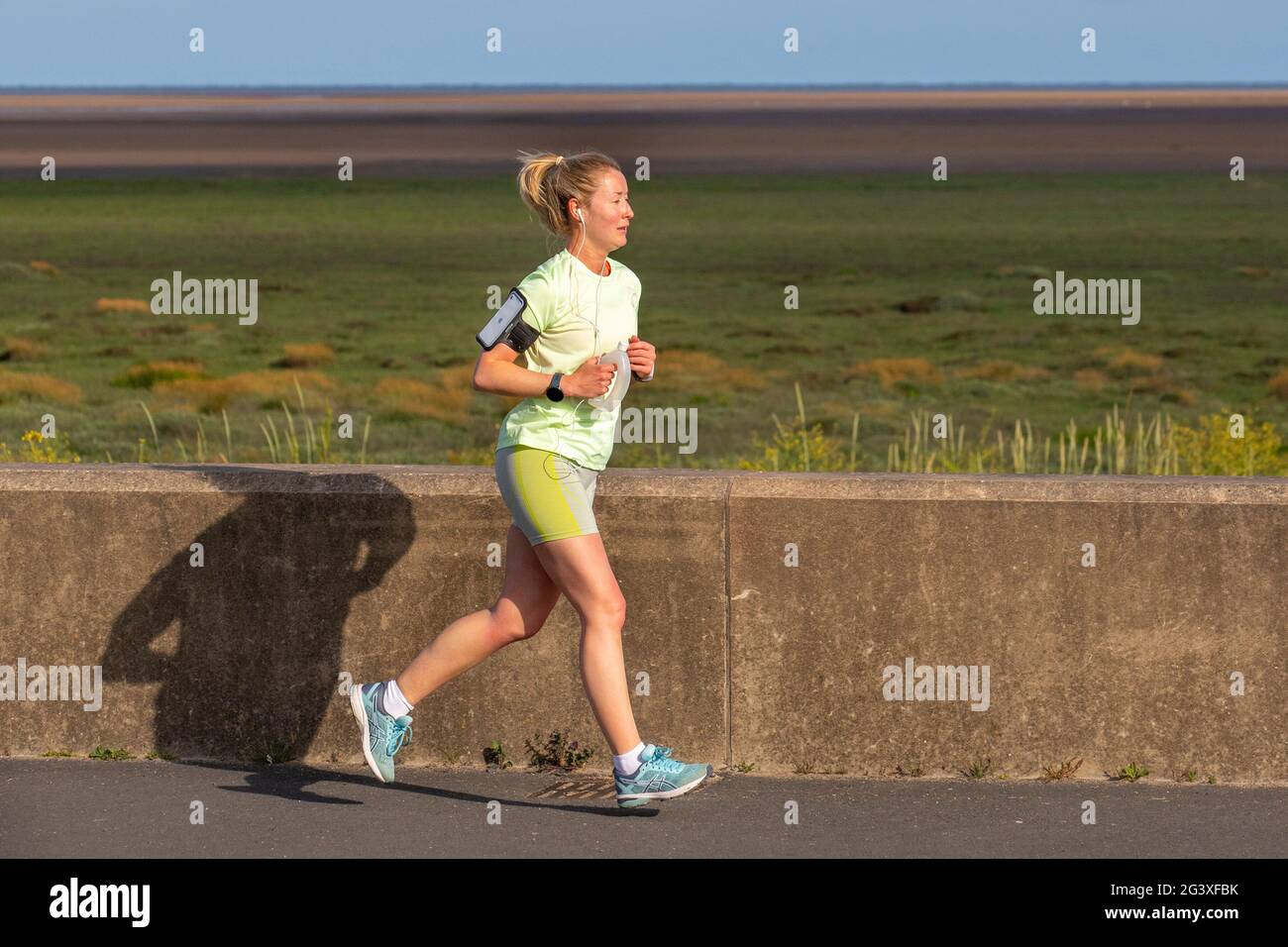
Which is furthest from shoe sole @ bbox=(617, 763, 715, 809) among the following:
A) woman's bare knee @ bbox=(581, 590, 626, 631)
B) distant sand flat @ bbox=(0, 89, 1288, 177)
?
distant sand flat @ bbox=(0, 89, 1288, 177)

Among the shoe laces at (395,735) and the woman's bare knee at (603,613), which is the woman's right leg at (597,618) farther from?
the shoe laces at (395,735)

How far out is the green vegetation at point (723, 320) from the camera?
1702 cm

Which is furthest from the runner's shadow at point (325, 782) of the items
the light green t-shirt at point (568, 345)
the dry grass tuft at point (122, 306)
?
the dry grass tuft at point (122, 306)

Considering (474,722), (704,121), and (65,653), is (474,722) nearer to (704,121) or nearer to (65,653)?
(65,653)

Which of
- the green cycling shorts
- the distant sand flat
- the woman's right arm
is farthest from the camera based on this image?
the distant sand flat

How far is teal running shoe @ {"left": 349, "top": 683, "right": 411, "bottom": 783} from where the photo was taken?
5266 mm

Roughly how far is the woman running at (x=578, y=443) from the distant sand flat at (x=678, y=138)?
53.4 m

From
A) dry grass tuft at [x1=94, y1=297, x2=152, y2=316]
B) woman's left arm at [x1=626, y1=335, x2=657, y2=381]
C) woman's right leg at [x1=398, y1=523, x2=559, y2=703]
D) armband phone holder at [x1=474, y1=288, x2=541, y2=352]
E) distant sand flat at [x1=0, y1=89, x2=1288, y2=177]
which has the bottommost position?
woman's right leg at [x1=398, y1=523, x2=559, y2=703]

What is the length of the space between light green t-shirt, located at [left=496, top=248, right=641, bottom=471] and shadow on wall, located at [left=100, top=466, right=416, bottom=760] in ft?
2.83

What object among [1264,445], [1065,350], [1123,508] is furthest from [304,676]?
[1065,350]

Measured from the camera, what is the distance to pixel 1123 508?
555cm

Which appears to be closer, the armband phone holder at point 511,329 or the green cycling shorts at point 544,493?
the armband phone holder at point 511,329

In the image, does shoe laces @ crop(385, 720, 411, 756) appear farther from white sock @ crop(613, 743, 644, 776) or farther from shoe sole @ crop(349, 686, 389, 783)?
white sock @ crop(613, 743, 644, 776)

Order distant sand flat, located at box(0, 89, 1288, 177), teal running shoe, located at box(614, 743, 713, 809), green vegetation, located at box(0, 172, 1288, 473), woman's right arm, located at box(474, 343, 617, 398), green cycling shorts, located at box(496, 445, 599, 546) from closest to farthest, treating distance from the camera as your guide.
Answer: woman's right arm, located at box(474, 343, 617, 398)
green cycling shorts, located at box(496, 445, 599, 546)
teal running shoe, located at box(614, 743, 713, 809)
green vegetation, located at box(0, 172, 1288, 473)
distant sand flat, located at box(0, 89, 1288, 177)
